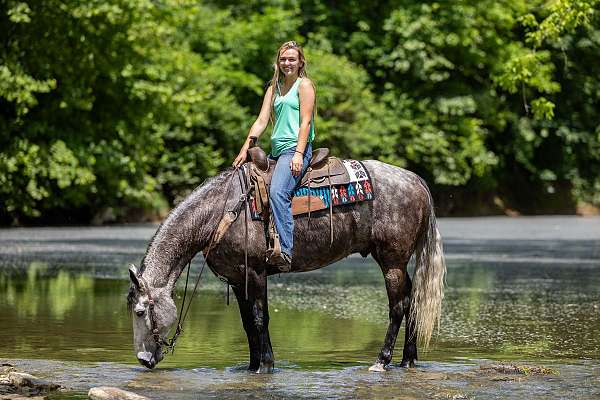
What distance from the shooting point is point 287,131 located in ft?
31.0

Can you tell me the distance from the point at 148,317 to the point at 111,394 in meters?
1.48

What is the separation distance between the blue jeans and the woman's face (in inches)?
25.0

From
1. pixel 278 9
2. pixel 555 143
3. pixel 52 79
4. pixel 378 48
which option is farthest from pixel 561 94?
pixel 52 79

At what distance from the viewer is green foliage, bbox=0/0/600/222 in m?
32.0

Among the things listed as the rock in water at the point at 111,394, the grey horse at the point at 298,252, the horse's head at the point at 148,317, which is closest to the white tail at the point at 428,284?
the grey horse at the point at 298,252

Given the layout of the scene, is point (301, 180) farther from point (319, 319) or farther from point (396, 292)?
point (319, 319)

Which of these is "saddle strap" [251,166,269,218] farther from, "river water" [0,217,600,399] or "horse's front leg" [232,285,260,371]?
"river water" [0,217,600,399]

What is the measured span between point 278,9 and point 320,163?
109 feet

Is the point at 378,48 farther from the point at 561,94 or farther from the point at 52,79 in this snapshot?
the point at 52,79

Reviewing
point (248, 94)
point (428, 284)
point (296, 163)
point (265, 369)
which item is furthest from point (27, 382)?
point (248, 94)

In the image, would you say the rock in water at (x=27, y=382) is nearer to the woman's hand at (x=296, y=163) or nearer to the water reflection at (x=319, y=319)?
the water reflection at (x=319, y=319)

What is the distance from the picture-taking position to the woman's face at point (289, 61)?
940 centimetres

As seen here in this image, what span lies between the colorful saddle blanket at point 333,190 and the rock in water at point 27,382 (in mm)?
2115

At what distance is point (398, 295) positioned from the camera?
9.73 m
